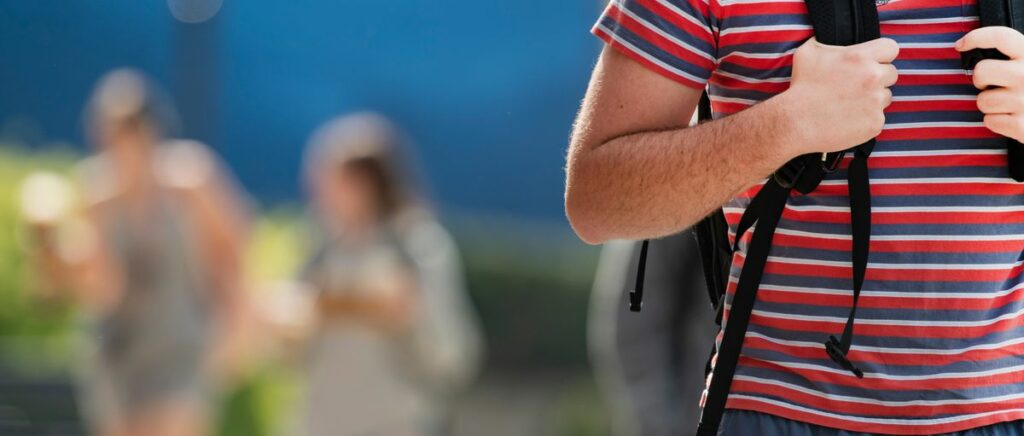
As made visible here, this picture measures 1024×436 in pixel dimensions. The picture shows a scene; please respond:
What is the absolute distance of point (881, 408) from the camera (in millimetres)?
2314

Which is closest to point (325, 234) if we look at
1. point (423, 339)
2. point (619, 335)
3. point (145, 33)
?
point (423, 339)

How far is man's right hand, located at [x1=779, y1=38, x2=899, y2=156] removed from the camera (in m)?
2.22

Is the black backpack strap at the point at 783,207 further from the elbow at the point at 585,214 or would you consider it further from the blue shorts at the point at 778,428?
the elbow at the point at 585,214

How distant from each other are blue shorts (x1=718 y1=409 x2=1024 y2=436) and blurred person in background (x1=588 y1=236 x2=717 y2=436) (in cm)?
198

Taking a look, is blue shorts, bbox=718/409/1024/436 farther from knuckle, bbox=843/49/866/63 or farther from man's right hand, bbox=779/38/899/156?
knuckle, bbox=843/49/866/63

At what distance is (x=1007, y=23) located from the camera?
2.33 meters

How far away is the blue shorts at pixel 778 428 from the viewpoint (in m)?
2.32

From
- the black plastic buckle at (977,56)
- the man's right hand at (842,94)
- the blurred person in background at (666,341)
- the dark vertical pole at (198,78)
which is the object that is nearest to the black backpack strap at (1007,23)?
the black plastic buckle at (977,56)

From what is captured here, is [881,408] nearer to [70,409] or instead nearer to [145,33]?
[70,409]

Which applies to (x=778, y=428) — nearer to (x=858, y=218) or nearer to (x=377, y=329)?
(x=858, y=218)

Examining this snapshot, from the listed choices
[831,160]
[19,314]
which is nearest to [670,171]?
[831,160]

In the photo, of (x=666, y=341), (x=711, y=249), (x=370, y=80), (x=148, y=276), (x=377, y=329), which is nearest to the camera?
(x=711, y=249)

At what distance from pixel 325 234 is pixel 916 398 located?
475 centimetres

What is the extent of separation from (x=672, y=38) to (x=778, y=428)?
1.92ft
